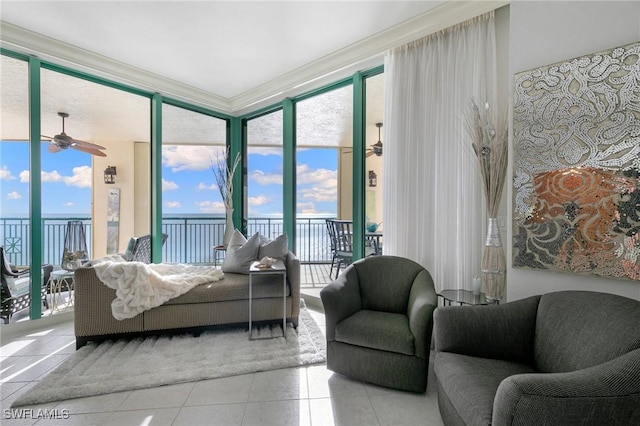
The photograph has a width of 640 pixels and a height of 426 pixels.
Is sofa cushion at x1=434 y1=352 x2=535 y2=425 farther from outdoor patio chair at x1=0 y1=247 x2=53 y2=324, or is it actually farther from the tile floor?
outdoor patio chair at x1=0 y1=247 x2=53 y2=324

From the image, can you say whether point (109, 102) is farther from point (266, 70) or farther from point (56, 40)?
point (266, 70)

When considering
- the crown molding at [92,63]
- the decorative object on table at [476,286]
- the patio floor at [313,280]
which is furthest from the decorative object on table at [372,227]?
the crown molding at [92,63]

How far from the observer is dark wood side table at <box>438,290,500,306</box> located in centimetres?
216

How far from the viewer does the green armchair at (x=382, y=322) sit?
196cm

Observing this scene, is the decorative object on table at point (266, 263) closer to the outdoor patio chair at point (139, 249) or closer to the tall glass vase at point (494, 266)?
the outdoor patio chair at point (139, 249)

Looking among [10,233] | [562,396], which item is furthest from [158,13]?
[562,396]

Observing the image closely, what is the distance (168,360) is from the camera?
2.44m

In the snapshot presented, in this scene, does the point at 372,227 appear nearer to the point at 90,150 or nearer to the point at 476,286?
the point at 476,286

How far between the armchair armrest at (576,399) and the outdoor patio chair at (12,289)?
14.0 feet

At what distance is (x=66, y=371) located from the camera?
2258 millimetres

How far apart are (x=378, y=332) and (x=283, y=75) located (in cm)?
341

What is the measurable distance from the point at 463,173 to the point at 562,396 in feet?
5.99

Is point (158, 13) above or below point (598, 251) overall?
above

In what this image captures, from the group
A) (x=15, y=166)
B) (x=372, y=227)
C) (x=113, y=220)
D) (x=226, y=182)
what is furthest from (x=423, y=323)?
(x=113, y=220)
